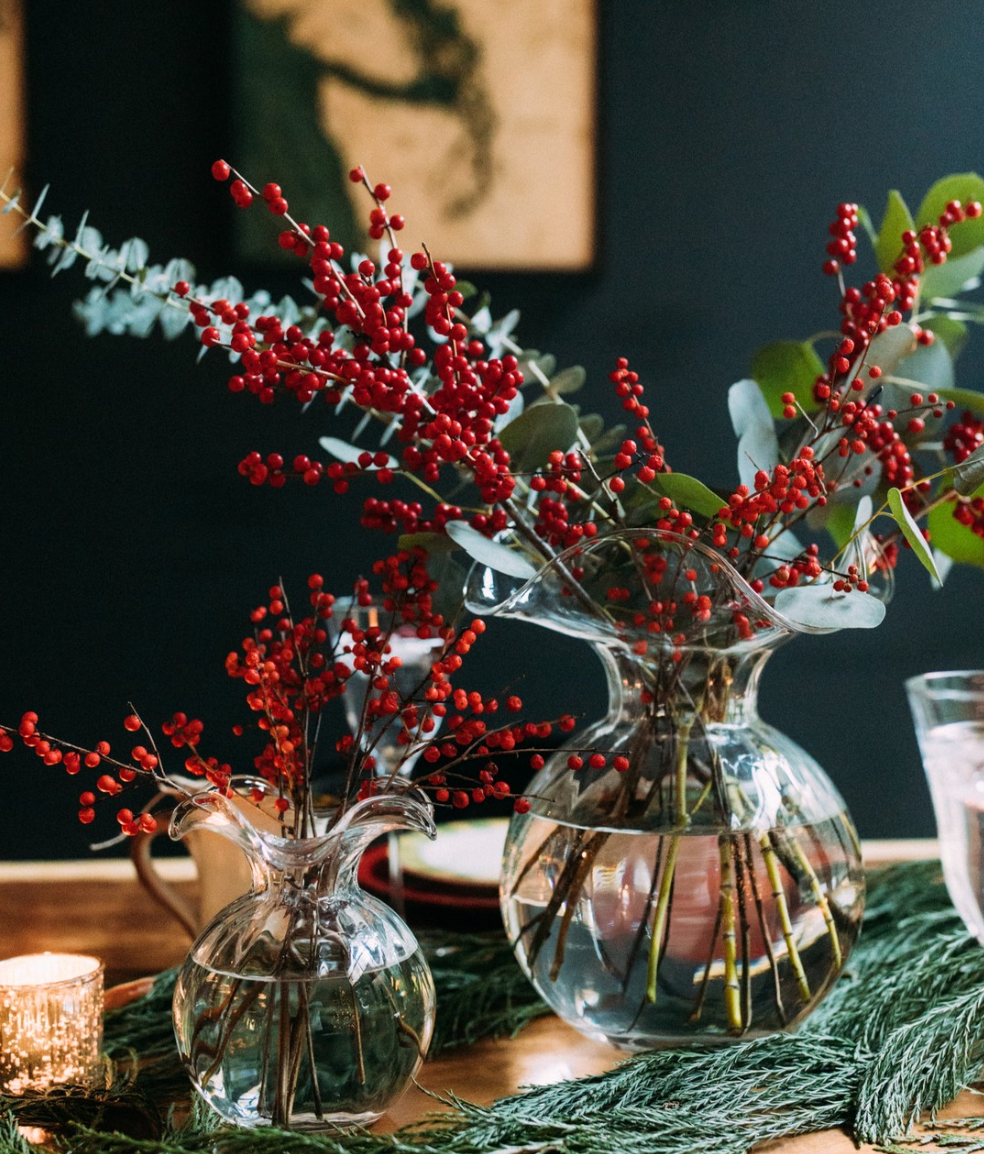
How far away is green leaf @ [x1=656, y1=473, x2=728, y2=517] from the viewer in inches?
24.8

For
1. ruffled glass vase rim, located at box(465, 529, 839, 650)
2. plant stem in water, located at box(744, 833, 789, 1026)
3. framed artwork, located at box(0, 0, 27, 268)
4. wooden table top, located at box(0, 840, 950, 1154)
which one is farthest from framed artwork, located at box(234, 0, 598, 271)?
plant stem in water, located at box(744, 833, 789, 1026)

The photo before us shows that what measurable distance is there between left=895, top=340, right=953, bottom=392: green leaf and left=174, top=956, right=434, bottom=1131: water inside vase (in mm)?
509

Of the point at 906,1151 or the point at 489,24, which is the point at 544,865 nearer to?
the point at 906,1151

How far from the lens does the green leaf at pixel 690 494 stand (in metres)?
0.63

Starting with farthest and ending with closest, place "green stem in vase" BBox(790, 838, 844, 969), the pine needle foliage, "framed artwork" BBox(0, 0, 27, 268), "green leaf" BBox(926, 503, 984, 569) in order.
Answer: "framed artwork" BBox(0, 0, 27, 268), "green leaf" BBox(926, 503, 984, 569), "green stem in vase" BBox(790, 838, 844, 969), the pine needle foliage

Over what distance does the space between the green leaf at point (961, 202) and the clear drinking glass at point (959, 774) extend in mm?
297

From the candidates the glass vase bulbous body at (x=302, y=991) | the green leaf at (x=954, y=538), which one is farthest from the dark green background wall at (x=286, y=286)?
the glass vase bulbous body at (x=302, y=991)

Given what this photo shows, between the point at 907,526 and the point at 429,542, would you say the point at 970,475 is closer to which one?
the point at 907,526

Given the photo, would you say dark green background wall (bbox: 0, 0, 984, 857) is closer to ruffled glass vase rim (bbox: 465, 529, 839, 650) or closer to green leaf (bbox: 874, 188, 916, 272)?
green leaf (bbox: 874, 188, 916, 272)

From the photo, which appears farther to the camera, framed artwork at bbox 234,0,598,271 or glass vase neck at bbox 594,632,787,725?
framed artwork at bbox 234,0,598,271

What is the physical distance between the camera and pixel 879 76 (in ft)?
7.36

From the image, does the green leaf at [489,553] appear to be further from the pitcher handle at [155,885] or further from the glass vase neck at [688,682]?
the pitcher handle at [155,885]

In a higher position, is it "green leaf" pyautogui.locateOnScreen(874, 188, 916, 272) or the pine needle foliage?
"green leaf" pyautogui.locateOnScreen(874, 188, 916, 272)

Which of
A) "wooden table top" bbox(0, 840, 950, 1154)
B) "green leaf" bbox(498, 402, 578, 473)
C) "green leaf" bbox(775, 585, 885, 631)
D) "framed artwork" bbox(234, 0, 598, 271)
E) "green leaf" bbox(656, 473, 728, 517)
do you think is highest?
"framed artwork" bbox(234, 0, 598, 271)
